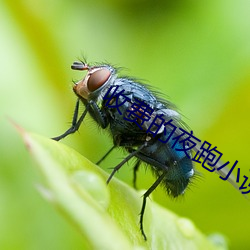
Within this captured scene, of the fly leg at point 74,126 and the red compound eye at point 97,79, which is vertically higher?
the red compound eye at point 97,79

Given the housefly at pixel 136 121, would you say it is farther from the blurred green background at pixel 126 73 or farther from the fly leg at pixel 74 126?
the blurred green background at pixel 126 73

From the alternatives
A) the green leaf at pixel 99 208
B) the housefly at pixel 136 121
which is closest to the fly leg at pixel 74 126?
the housefly at pixel 136 121

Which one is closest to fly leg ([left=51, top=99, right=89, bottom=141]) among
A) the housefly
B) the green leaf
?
the housefly

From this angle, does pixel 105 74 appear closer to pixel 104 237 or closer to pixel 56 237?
pixel 56 237

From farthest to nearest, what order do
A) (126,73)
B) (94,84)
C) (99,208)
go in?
(126,73) → (94,84) → (99,208)

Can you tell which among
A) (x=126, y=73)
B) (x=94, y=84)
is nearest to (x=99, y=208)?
(x=94, y=84)

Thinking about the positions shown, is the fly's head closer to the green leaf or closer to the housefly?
the housefly

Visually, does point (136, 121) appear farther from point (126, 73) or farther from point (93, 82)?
point (126, 73)

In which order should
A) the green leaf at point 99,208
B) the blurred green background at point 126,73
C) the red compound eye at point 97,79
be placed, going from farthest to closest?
the blurred green background at point 126,73 < the red compound eye at point 97,79 < the green leaf at point 99,208

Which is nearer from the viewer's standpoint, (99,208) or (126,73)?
(99,208)
